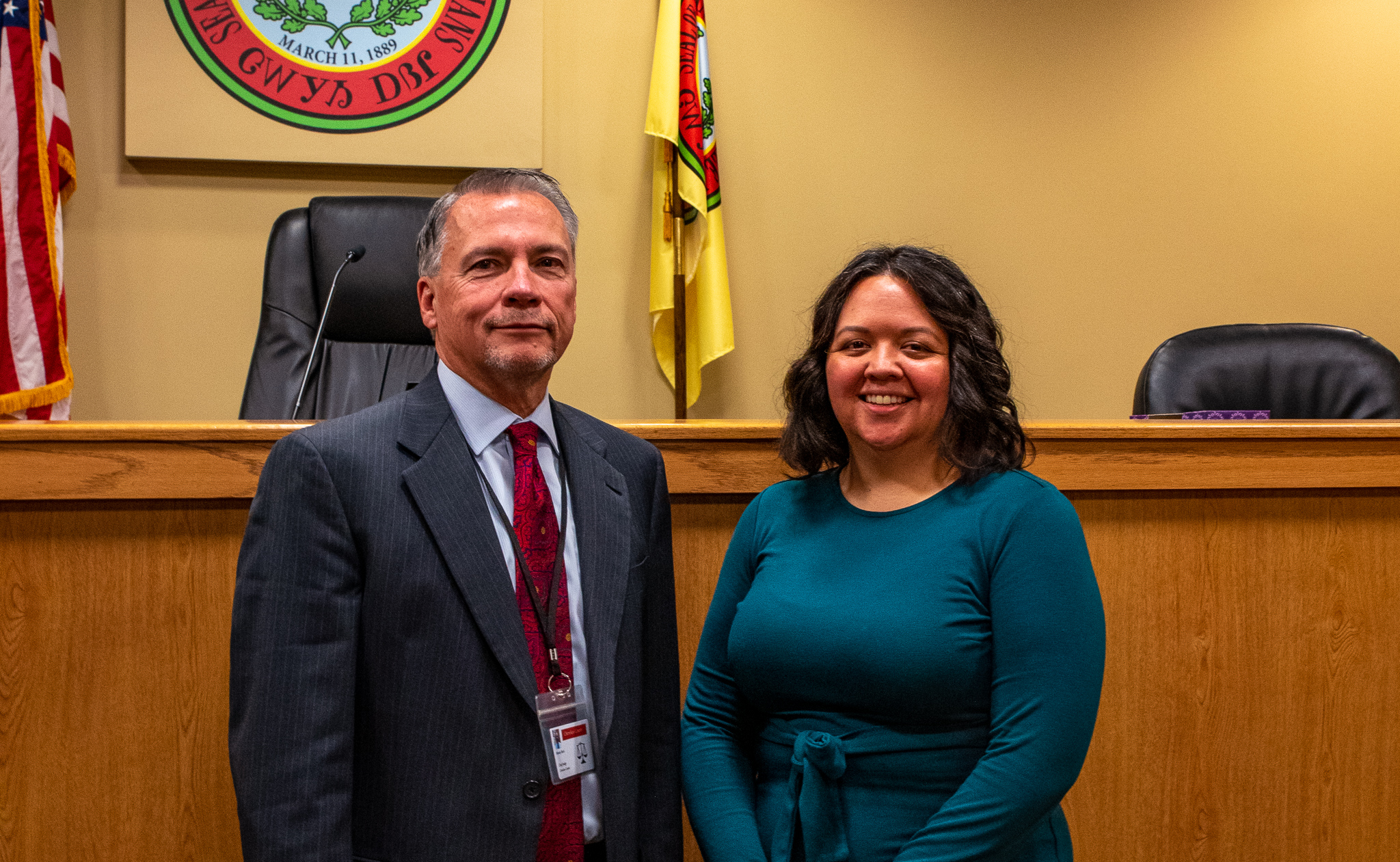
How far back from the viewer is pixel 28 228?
2656 millimetres

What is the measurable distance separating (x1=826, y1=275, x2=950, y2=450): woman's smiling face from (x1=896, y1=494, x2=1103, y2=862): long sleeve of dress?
18 centimetres

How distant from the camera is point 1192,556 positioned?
1615mm

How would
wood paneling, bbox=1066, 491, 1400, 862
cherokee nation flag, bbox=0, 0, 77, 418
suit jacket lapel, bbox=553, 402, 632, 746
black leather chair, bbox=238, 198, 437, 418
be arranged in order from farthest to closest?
cherokee nation flag, bbox=0, 0, 77, 418, black leather chair, bbox=238, 198, 437, 418, wood paneling, bbox=1066, 491, 1400, 862, suit jacket lapel, bbox=553, 402, 632, 746

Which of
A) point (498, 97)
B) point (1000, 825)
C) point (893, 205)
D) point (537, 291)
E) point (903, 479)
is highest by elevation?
point (498, 97)

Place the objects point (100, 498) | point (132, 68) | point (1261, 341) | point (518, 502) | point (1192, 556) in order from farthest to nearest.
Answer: point (132, 68) → point (1261, 341) → point (1192, 556) → point (100, 498) → point (518, 502)

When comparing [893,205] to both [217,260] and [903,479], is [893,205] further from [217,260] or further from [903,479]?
[903,479]

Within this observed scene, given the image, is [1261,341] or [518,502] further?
[1261,341]

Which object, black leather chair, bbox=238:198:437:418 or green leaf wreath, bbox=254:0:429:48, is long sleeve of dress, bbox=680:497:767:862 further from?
green leaf wreath, bbox=254:0:429:48

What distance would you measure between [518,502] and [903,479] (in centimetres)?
46

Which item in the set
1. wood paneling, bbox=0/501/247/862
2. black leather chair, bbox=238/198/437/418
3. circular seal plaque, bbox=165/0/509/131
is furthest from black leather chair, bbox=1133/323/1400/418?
circular seal plaque, bbox=165/0/509/131

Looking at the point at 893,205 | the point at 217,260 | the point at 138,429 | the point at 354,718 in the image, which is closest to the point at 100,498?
the point at 138,429

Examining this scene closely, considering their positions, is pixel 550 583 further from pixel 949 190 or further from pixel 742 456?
pixel 949 190

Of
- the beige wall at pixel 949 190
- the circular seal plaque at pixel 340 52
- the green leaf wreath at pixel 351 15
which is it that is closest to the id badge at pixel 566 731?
the beige wall at pixel 949 190

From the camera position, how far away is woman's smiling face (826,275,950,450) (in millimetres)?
1188
